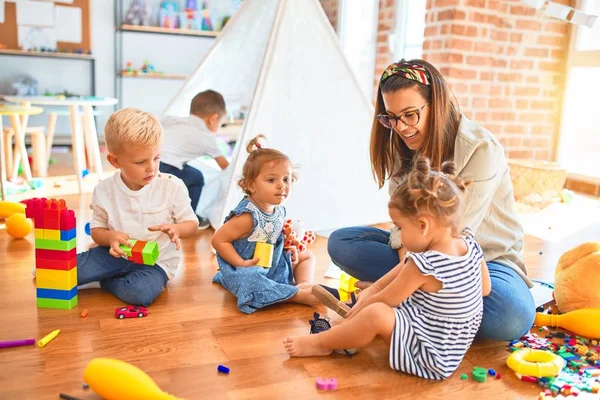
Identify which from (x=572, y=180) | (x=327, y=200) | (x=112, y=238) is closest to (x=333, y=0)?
(x=572, y=180)

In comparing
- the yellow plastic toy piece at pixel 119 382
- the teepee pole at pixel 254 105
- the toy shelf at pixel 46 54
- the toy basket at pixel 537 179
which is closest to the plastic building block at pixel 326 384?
the yellow plastic toy piece at pixel 119 382

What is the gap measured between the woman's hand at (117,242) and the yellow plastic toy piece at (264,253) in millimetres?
366

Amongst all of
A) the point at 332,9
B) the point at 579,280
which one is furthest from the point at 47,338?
the point at 332,9

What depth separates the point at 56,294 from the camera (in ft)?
5.33

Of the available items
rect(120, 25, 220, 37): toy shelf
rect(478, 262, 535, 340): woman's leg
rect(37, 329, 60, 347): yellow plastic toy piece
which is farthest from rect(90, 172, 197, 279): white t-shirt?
rect(120, 25, 220, 37): toy shelf

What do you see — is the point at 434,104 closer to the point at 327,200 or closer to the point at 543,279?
the point at 543,279

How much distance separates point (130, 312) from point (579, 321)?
3.96 feet

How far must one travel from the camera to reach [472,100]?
3.51 meters

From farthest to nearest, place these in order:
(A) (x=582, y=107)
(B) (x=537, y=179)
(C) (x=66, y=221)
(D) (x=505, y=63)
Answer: (A) (x=582, y=107), (D) (x=505, y=63), (B) (x=537, y=179), (C) (x=66, y=221)

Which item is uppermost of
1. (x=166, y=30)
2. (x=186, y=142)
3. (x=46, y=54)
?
(x=166, y=30)

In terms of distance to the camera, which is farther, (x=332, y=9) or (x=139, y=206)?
(x=332, y=9)

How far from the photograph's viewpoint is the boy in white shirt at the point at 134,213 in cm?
164

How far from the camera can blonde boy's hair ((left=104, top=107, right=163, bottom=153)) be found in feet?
5.32

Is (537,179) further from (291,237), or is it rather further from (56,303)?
(56,303)
